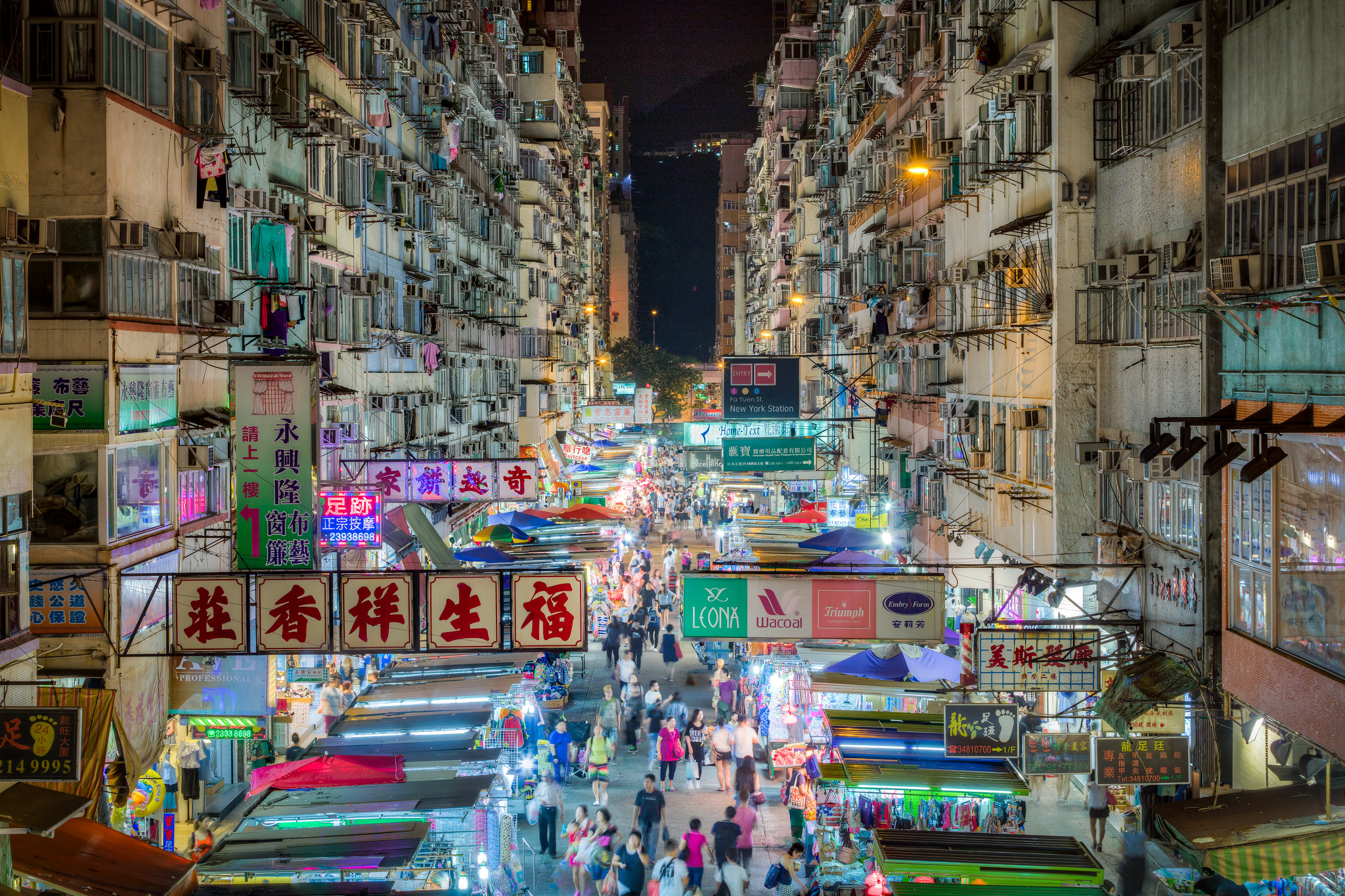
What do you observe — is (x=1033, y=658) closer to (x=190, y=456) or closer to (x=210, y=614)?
(x=210, y=614)

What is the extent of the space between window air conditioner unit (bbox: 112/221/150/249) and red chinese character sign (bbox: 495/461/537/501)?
8.75 metres

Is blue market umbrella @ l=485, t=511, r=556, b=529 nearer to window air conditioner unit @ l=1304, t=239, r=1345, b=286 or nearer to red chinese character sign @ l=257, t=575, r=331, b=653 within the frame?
red chinese character sign @ l=257, t=575, r=331, b=653

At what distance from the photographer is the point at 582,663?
23.7 metres

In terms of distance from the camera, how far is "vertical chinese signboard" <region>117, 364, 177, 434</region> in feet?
40.8

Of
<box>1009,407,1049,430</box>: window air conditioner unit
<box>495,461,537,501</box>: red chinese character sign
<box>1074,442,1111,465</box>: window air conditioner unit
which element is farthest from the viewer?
<box>495,461,537,501</box>: red chinese character sign

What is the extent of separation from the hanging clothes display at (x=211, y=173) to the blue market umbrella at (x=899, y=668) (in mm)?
10436

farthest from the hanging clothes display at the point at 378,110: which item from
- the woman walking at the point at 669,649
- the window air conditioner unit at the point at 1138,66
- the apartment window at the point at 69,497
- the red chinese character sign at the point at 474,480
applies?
the window air conditioner unit at the point at 1138,66

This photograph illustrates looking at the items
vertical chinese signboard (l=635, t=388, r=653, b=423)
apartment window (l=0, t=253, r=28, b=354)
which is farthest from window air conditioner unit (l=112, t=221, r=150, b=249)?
vertical chinese signboard (l=635, t=388, r=653, b=423)

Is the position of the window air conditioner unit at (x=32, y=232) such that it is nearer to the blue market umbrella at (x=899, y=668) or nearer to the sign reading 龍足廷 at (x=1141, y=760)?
the blue market umbrella at (x=899, y=668)

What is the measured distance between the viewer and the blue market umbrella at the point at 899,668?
51.3ft

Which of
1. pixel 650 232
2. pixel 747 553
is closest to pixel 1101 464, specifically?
pixel 747 553

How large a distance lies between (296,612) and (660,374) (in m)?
75.9

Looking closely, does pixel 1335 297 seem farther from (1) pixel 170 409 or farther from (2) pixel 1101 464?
(1) pixel 170 409

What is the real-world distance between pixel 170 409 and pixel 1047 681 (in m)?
10.8
